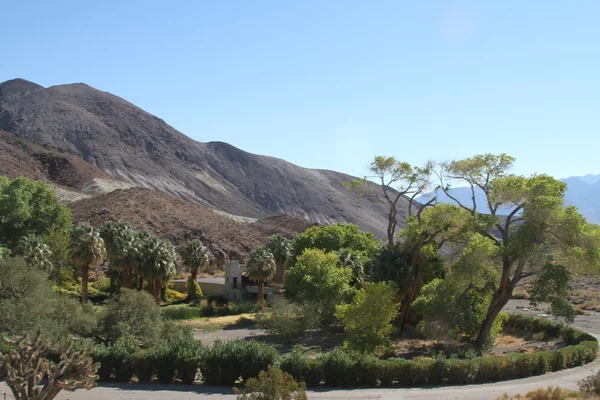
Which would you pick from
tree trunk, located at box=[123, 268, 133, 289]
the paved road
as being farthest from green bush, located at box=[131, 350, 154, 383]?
tree trunk, located at box=[123, 268, 133, 289]

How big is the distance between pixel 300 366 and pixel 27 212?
155ft

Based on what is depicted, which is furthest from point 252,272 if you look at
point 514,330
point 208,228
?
point 208,228

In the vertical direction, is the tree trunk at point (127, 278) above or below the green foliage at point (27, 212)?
below

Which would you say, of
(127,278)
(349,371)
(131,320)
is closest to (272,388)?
(349,371)

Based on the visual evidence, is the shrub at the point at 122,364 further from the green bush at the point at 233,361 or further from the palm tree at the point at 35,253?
the palm tree at the point at 35,253

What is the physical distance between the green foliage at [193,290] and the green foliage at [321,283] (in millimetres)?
16066

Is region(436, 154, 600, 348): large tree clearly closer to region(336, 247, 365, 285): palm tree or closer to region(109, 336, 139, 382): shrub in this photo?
region(336, 247, 365, 285): palm tree

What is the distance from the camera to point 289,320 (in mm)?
40781

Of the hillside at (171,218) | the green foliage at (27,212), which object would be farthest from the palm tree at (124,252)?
the hillside at (171,218)

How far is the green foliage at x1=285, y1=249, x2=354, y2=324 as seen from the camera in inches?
1726

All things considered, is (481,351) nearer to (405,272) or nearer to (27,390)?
(405,272)

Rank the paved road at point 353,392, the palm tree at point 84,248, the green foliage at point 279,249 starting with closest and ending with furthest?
the paved road at point 353,392 → the palm tree at point 84,248 → the green foliage at point 279,249

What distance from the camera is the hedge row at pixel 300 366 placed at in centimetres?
2481

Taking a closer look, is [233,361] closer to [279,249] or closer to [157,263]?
[157,263]
